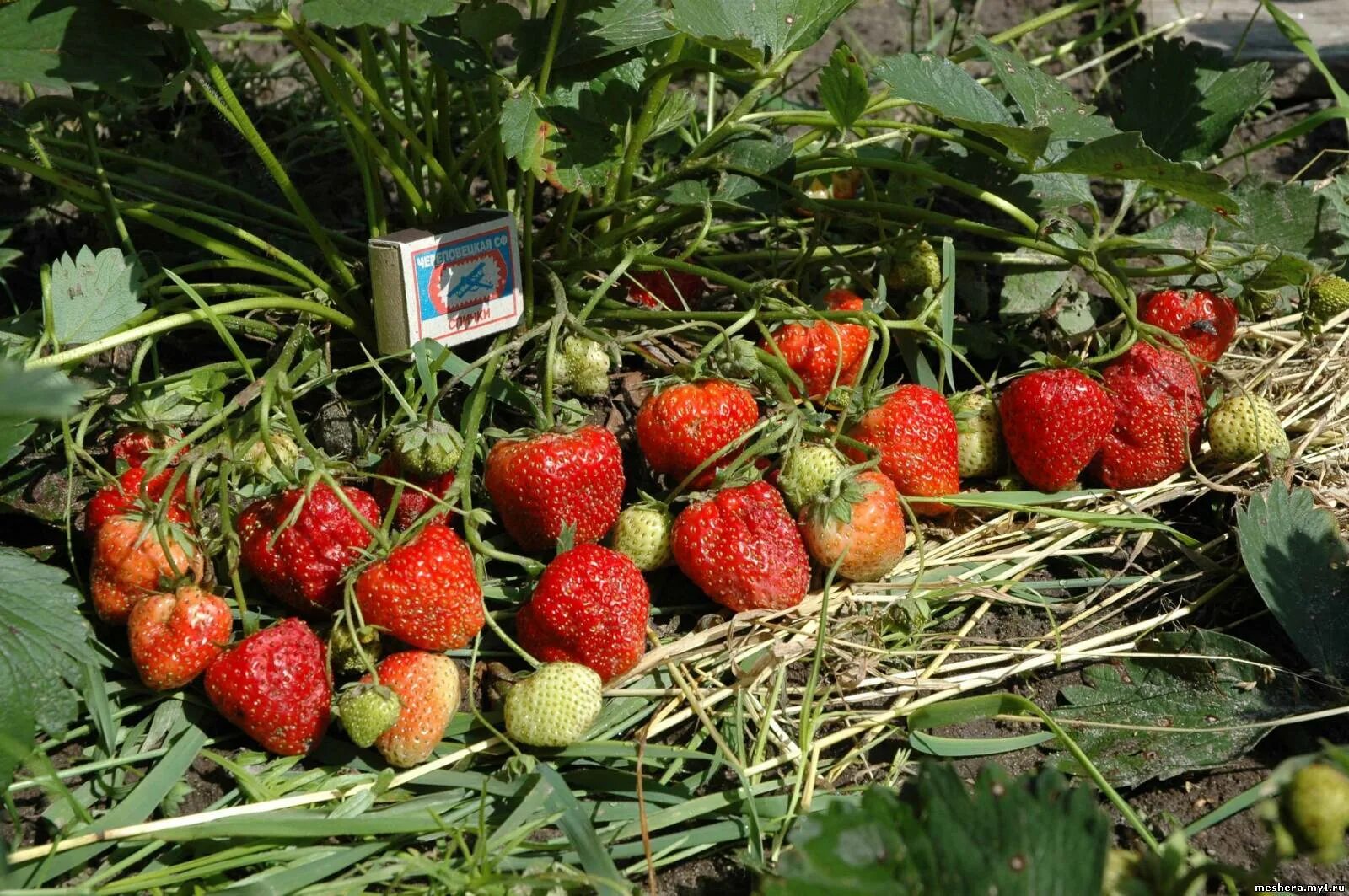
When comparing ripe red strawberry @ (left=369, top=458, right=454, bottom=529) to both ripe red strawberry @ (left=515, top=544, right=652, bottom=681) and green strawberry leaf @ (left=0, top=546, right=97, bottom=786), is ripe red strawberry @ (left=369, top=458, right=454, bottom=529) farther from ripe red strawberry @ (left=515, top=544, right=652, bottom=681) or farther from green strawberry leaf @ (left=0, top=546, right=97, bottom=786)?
green strawberry leaf @ (left=0, top=546, right=97, bottom=786)

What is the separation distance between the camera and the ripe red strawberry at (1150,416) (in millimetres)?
1993

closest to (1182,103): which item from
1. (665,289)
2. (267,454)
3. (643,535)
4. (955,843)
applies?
(665,289)

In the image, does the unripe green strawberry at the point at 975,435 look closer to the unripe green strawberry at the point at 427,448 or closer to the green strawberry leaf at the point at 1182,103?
the green strawberry leaf at the point at 1182,103

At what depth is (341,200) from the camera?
8.10 feet

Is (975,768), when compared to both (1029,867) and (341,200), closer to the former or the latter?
(1029,867)

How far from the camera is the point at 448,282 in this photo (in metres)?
1.88

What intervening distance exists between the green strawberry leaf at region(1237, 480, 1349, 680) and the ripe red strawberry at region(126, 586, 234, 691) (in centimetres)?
144

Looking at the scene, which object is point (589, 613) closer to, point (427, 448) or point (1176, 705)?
point (427, 448)

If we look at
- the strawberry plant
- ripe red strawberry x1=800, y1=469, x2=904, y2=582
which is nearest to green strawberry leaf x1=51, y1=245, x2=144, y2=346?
the strawberry plant

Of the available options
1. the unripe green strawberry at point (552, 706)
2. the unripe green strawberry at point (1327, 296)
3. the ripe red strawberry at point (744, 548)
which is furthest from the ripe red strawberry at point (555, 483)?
the unripe green strawberry at point (1327, 296)

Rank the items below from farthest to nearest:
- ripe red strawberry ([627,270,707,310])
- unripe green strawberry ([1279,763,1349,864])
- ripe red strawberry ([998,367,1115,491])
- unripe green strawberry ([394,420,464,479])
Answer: ripe red strawberry ([627,270,707,310]) → ripe red strawberry ([998,367,1115,491]) → unripe green strawberry ([394,420,464,479]) → unripe green strawberry ([1279,763,1349,864])

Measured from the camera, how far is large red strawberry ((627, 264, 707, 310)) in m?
2.16

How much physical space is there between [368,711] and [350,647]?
13cm

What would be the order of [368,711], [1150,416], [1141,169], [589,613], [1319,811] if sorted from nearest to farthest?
[1319,811] < [368,711] < [589,613] < [1141,169] < [1150,416]
